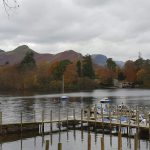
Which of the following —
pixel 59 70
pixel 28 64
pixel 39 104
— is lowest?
pixel 39 104

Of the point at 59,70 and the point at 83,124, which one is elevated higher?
the point at 59,70

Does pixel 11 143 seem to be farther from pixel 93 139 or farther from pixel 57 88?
pixel 57 88

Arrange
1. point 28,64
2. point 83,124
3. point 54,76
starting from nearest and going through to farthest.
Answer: point 83,124
point 54,76
point 28,64

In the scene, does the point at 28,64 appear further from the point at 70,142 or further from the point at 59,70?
the point at 70,142

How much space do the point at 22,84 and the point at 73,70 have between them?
2473 centimetres

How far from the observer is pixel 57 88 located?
598ft

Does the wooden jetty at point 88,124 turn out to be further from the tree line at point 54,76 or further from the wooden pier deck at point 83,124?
the tree line at point 54,76

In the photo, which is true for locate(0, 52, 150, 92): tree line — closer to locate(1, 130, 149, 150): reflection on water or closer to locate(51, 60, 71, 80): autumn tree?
locate(51, 60, 71, 80): autumn tree

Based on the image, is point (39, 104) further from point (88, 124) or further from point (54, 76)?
point (54, 76)

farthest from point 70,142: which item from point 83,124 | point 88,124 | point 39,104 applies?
point 39,104

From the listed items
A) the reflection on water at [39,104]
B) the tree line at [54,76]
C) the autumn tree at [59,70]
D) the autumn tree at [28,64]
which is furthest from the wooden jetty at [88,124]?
the autumn tree at [28,64]

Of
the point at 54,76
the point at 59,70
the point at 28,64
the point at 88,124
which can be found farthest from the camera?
the point at 28,64

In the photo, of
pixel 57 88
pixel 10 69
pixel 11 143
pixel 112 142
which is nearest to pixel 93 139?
pixel 112 142

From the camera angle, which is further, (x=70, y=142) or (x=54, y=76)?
(x=54, y=76)
